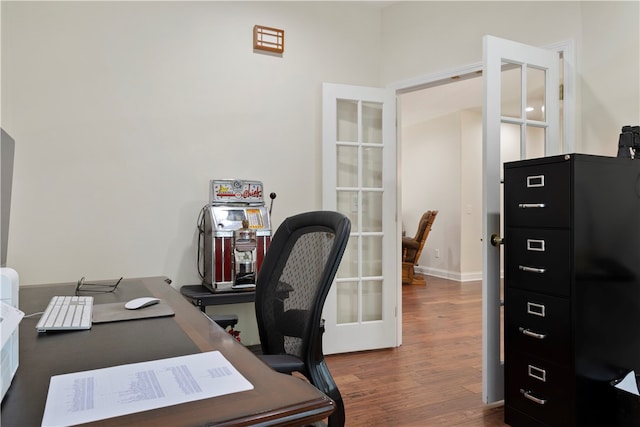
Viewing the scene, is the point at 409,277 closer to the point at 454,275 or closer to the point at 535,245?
the point at 454,275

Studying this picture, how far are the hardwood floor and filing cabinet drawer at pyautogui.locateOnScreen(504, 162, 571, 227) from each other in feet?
3.57

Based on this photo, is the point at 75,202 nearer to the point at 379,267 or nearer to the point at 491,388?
the point at 379,267

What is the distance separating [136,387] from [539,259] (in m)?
1.89

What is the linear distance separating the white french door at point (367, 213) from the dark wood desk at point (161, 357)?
2210 mm

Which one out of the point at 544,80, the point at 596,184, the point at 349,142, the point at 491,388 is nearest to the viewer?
the point at 596,184

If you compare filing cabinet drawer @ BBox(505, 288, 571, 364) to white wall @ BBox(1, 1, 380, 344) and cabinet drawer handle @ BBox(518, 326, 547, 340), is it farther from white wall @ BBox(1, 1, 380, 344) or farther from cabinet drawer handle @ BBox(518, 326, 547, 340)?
white wall @ BBox(1, 1, 380, 344)

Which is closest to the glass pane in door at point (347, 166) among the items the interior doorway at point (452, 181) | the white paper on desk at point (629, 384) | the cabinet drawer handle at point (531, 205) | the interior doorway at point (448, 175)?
the cabinet drawer handle at point (531, 205)

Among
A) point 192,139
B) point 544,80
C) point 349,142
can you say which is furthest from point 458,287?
point 192,139

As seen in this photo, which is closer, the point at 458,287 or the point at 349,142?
the point at 349,142

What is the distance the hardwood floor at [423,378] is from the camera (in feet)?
7.55

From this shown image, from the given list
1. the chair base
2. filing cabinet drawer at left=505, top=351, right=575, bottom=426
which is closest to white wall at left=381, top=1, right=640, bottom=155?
filing cabinet drawer at left=505, top=351, right=575, bottom=426

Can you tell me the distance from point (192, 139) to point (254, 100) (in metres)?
0.56

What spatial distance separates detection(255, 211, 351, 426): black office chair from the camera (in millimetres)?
1185

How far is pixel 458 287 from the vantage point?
6191 mm
